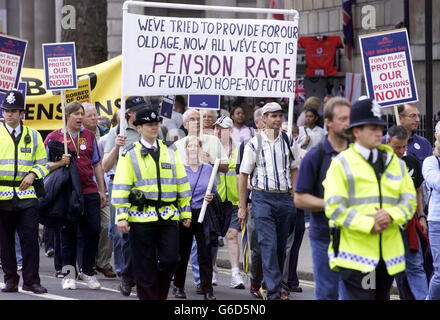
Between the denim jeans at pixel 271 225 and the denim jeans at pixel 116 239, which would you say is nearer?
the denim jeans at pixel 271 225

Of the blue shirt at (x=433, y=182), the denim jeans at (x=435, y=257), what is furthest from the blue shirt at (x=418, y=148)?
the denim jeans at (x=435, y=257)

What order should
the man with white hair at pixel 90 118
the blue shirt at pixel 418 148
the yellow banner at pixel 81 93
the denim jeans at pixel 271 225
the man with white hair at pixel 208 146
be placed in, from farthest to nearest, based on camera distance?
the yellow banner at pixel 81 93, the man with white hair at pixel 90 118, the man with white hair at pixel 208 146, the blue shirt at pixel 418 148, the denim jeans at pixel 271 225

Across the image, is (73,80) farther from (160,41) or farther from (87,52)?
(87,52)

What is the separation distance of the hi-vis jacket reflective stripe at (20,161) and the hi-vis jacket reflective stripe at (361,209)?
4.65 meters

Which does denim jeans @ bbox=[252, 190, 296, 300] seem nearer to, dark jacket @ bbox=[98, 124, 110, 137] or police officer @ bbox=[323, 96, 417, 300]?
police officer @ bbox=[323, 96, 417, 300]

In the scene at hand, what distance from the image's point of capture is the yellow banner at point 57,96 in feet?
53.6

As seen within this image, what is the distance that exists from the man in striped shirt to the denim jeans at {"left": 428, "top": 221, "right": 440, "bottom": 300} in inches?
61.2

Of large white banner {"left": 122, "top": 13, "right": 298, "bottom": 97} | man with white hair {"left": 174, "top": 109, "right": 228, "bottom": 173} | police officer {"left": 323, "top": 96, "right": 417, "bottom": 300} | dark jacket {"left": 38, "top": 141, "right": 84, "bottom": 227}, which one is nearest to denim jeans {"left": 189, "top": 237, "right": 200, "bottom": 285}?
man with white hair {"left": 174, "top": 109, "right": 228, "bottom": 173}

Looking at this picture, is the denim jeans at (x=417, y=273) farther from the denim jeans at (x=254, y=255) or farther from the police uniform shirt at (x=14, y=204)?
the police uniform shirt at (x=14, y=204)

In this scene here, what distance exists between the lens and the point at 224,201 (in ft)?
38.2

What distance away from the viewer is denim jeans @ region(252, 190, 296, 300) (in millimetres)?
10031

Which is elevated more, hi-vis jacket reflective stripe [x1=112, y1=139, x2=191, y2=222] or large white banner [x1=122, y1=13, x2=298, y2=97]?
large white banner [x1=122, y1=13, x2=298, y2=97]

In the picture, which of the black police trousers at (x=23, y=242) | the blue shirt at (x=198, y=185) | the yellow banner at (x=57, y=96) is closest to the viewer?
the black police trousers at (x=23, y=242)

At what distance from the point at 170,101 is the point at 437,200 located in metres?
6.05
